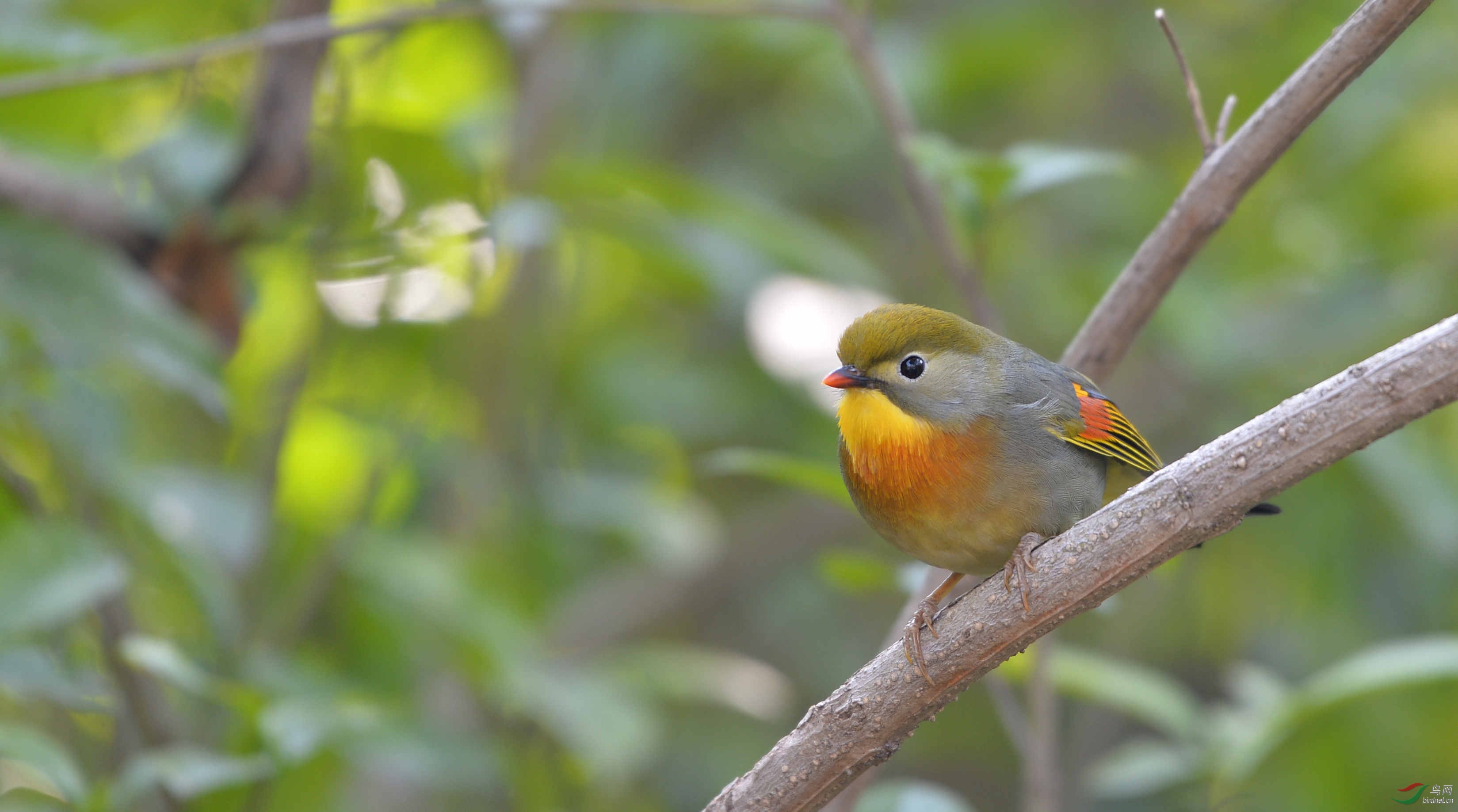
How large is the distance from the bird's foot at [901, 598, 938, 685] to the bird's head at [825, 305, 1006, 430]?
0.56 meters

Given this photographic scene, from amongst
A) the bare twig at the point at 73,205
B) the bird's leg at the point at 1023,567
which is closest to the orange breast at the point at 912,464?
the bird's leg at the point at 1023,567

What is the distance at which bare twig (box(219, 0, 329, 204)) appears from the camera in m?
3.75

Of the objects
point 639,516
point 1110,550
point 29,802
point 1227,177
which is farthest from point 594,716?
point 1227,177

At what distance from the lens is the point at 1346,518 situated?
498cm

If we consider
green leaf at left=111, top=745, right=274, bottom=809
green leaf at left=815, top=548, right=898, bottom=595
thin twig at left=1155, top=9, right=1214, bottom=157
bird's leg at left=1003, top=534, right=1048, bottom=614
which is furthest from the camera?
green leaf at left=815, top=548, right=898, bottom=595

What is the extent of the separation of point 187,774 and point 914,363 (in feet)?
6.12

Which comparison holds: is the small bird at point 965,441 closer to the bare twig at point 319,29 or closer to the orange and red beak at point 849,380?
the orange and red beak at point 849,380

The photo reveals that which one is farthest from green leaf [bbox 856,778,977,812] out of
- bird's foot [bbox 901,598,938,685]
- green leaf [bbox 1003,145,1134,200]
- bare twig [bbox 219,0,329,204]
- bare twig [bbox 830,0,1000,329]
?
bare twig [bbox 219,0,329,204]

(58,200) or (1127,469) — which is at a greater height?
(58,200)

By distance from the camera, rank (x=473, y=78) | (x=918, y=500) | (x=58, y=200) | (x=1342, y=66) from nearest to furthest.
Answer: (x=1342, y=66) < (x=918, y=500) < (x=58, y=200) < (x=473, y=78)

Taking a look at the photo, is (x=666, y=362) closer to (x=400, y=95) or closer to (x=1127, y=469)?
(x=400, y=95)

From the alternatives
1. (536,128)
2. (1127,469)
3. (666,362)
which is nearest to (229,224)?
(536,128)

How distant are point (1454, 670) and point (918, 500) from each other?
4.85ft

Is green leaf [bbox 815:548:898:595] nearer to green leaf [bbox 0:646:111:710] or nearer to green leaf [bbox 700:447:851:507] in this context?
green leaf [bbox 700:447:851:507]
